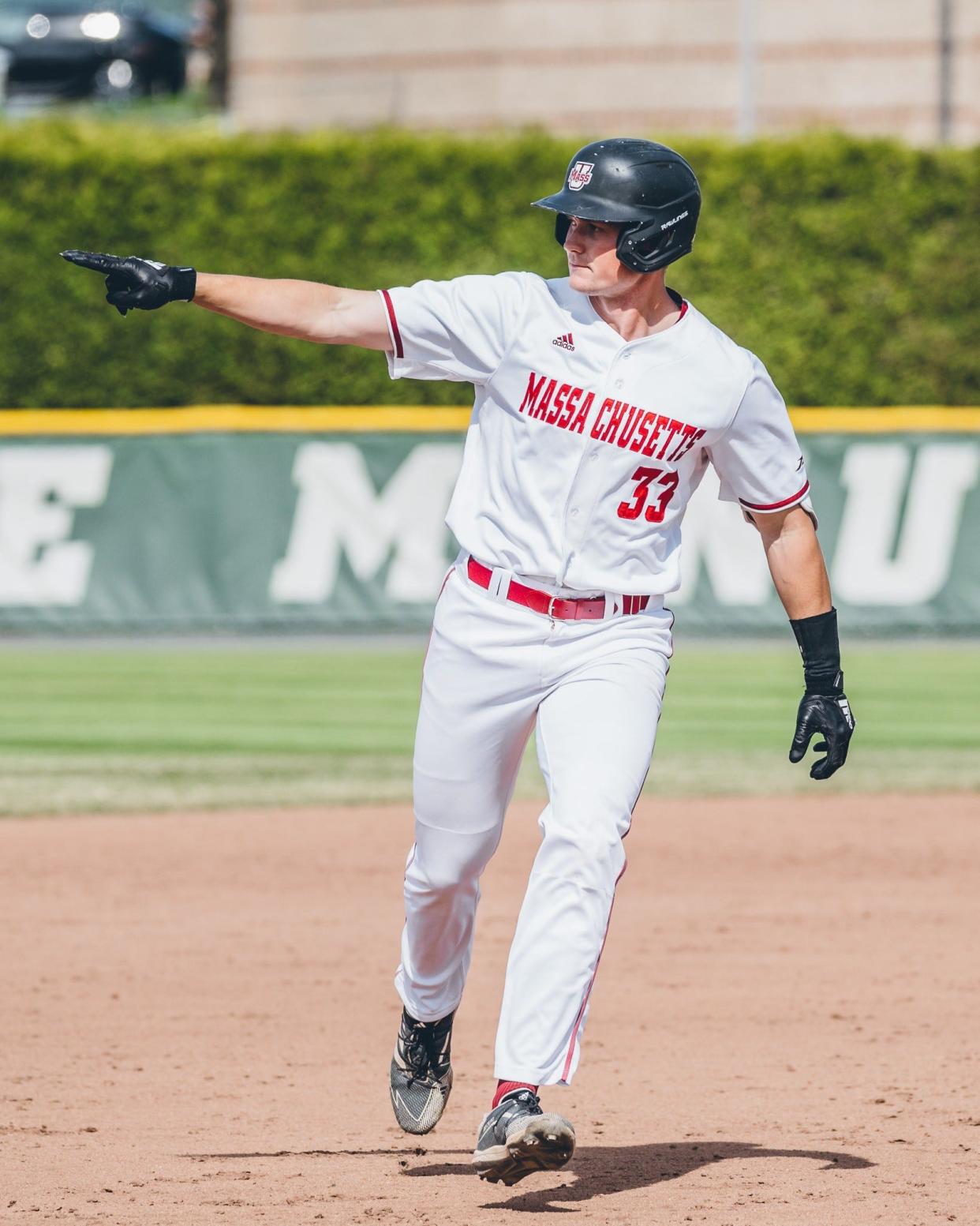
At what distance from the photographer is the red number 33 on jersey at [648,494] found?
4422 millimetres

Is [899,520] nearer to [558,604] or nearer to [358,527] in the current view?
[358,527]

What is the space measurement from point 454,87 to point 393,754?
14.2 meters

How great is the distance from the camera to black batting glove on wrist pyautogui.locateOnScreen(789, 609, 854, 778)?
15.3ft

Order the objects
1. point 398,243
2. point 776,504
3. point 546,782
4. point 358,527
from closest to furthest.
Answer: point 546,782
point 776,504
point 358,527
point 398,243

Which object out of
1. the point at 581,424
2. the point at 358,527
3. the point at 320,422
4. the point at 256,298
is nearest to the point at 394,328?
the point at 256,298

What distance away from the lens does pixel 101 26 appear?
27.4m

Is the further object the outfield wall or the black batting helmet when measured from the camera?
the outfield wall

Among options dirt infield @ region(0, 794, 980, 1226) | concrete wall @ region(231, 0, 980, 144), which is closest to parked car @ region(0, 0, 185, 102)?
concrete wall @ region(231, 0, 980, 144)

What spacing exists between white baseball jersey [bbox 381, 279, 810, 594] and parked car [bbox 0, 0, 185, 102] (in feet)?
80.6

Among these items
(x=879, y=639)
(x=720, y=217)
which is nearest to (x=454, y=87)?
(x=720, y=217)

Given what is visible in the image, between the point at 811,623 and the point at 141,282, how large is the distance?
1.78m

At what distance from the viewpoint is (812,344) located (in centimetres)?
1917

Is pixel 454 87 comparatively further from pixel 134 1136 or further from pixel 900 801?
pixel 134 1136

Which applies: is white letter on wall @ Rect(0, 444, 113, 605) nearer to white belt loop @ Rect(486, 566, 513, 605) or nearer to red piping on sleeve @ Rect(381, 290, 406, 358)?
red piping on sleeve @ Rect(381, 290, 406, 358)
